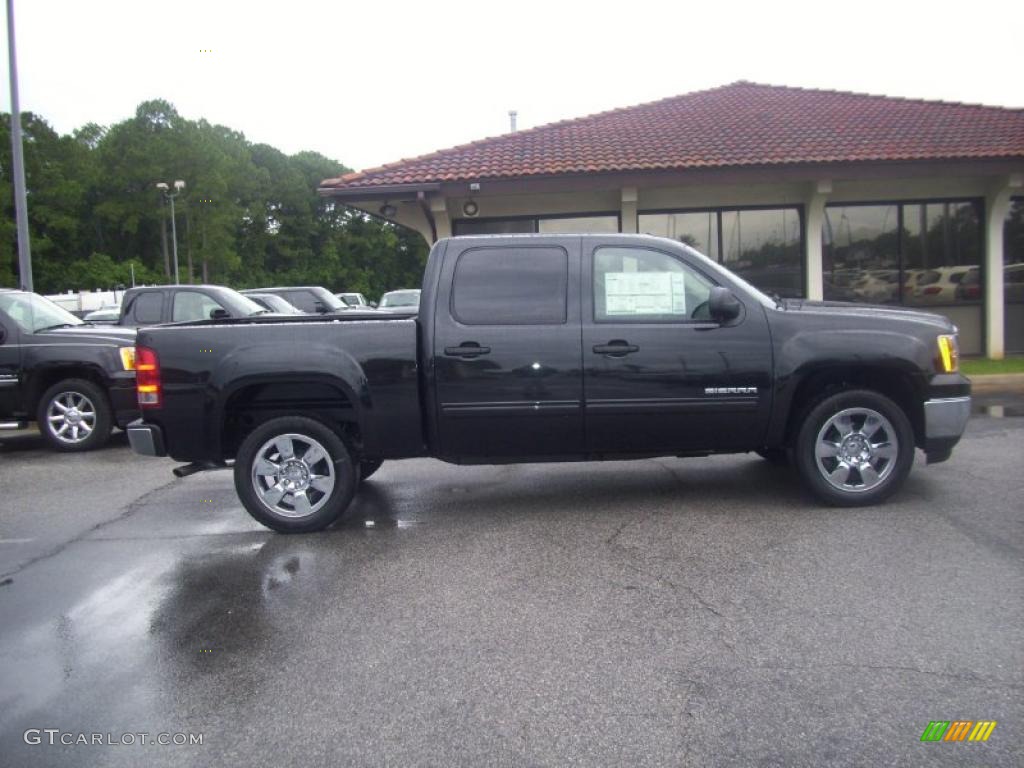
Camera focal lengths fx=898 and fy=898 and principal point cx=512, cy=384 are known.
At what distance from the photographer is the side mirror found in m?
5.90

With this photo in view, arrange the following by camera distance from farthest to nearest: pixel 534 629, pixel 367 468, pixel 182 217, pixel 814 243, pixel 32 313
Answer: pixel 182 217 < pixel 814 243 < pixel 32 313 < pixel 367 468 < pixel 534 629

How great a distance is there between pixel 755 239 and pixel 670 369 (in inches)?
400

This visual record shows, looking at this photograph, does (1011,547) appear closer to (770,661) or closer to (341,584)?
(770,661)

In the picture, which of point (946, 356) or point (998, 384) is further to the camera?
point (998, 384)

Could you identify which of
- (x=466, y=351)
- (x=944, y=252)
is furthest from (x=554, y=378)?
(x=944, y=252)

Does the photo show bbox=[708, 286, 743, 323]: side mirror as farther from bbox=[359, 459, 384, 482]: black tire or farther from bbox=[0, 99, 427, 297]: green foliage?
bbox=[0, 99, 427, 297]: green foliage

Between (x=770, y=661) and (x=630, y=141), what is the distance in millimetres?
13318

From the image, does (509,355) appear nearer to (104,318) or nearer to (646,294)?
(646,294)

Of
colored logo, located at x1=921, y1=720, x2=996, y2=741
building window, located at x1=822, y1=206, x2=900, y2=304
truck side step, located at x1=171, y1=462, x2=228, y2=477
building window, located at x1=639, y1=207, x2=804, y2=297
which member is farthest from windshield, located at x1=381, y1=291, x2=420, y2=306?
colored logo, located at x1=921, y1=720, x2=996, y2=741

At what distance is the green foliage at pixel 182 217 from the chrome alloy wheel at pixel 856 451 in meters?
62.5

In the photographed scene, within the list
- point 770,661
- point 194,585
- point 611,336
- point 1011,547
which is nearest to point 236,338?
point 194,585

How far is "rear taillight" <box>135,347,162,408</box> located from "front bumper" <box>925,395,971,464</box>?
517 cm

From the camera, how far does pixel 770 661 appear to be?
3824mm

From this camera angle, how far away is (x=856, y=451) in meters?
6.18
